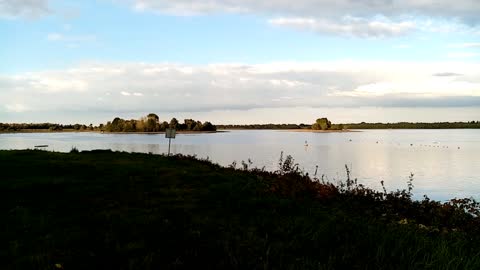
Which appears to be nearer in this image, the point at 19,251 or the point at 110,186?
the point at 19,251

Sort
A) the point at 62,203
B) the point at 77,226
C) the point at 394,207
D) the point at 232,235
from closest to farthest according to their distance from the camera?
the point at 232,235, the point at 77,226, the point at 62,203, the point at 394,207

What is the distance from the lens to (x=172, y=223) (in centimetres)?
755

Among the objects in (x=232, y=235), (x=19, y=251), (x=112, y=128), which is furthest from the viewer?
(x=112, y=128)

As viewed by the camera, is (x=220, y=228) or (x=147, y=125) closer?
(x=220, y=228)

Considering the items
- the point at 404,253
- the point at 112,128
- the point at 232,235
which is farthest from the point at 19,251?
the point at 112,128

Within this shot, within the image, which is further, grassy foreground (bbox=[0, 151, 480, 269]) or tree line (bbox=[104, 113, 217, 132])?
tree line (bbox=[104, 113, 217, 132])

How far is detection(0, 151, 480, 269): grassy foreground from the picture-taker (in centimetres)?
566

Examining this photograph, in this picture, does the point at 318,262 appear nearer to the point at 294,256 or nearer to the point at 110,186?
the point at 294,256

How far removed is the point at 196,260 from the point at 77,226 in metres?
3.07

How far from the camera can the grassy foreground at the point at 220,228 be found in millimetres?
5664

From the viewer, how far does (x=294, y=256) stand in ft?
19.5

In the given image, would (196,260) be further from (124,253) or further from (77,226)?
(77,226)

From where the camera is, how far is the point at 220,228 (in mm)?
7367

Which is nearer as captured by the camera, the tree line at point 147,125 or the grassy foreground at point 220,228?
the grassy foreground at point 220,228
